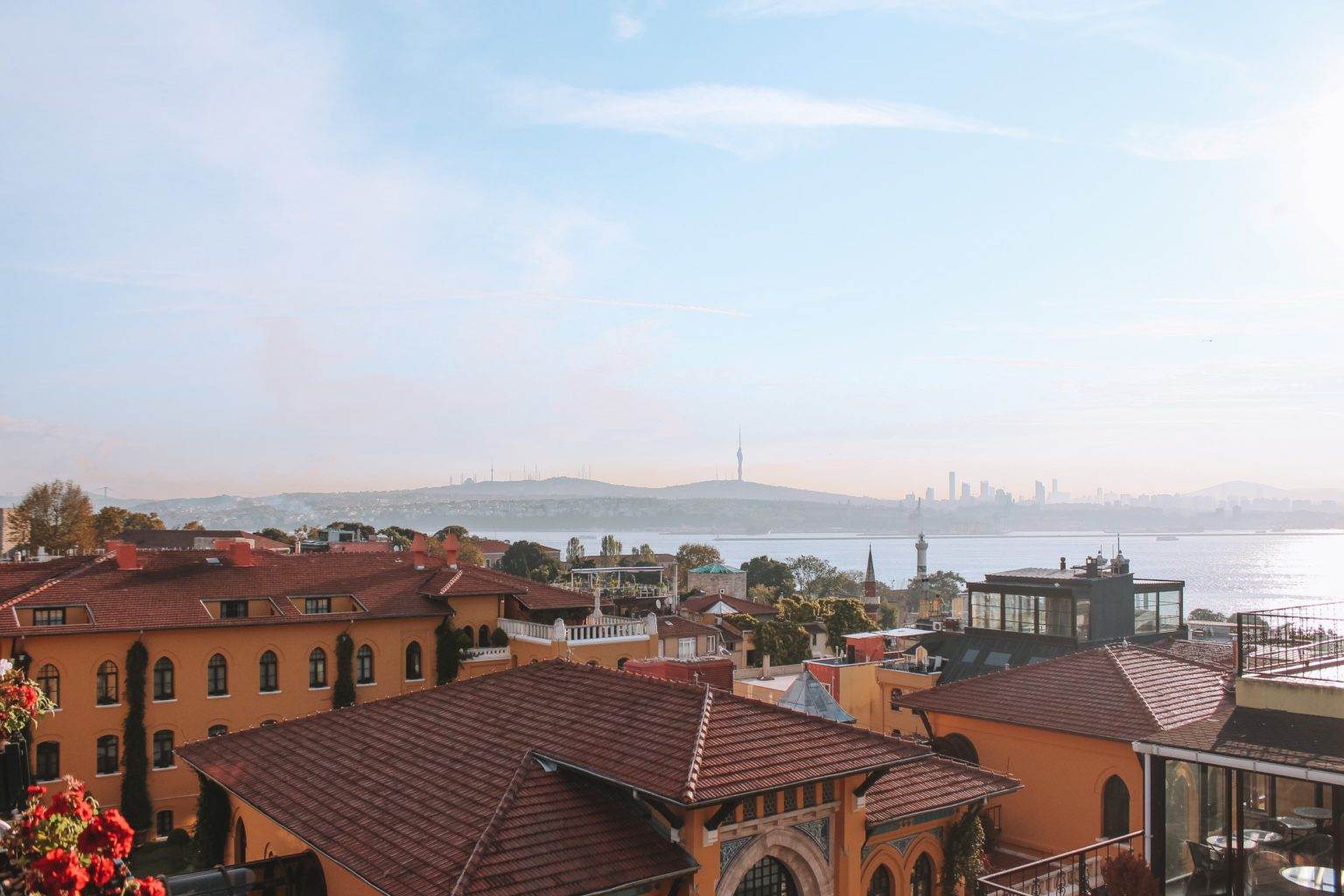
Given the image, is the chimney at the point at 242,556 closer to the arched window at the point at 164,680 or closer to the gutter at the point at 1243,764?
the arched window at the point at 164,680

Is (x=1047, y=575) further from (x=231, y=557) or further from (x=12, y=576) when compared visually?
(x=12, y=576)

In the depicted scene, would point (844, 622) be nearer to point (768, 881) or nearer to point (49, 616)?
point (49, 616)

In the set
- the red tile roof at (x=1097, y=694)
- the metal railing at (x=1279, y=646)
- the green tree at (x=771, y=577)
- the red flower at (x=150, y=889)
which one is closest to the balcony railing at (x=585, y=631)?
the red tile roof at (x=1097, y=694)

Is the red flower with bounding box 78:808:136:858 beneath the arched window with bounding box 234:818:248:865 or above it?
above

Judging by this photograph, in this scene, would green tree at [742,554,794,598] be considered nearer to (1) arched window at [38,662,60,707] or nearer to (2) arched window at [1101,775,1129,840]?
(1) arched window at [38,662,60,707]

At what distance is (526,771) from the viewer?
1384cm

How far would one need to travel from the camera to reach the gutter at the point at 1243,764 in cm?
1023

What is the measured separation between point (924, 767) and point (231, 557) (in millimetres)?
31796

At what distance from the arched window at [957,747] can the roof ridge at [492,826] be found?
11.1 m

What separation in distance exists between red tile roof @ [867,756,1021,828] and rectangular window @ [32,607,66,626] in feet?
92.8

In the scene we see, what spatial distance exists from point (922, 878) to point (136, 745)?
27.5 m

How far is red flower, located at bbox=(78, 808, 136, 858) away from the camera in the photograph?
17.9ft

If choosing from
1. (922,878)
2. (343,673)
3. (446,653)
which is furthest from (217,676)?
(922,878)

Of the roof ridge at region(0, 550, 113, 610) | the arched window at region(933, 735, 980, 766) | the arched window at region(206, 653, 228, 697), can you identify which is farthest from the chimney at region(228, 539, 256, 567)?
the arched window at region(933, 735, 980, 766)
